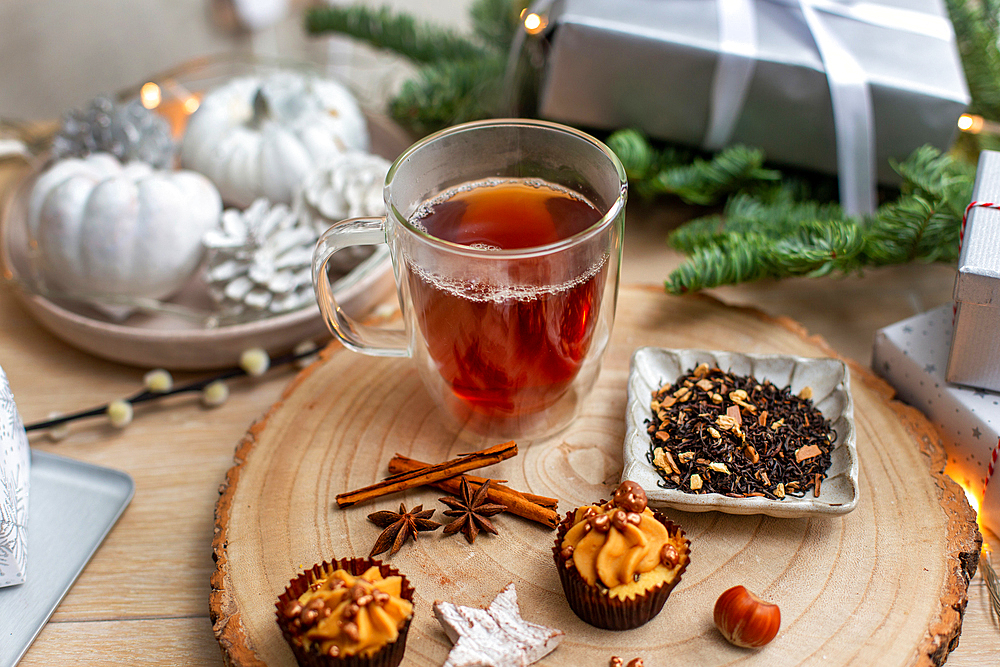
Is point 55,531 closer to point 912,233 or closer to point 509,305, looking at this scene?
point 509,305

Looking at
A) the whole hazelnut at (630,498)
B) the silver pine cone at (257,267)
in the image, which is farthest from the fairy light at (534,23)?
the whole hazelnut at (630,498)

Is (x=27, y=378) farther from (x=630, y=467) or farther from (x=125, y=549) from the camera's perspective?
(x=630, y=467)

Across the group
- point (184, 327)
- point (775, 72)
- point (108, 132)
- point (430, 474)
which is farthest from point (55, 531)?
point (775, 72)

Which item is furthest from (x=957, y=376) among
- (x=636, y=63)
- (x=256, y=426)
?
(x=256, y=426)

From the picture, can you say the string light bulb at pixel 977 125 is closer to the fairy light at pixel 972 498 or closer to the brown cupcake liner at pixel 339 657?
the fairy light at pixel 972 498

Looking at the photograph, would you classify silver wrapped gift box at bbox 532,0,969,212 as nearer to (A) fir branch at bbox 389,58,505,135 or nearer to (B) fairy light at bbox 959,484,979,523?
(A) fir branch at bbox 389,58,505,135
